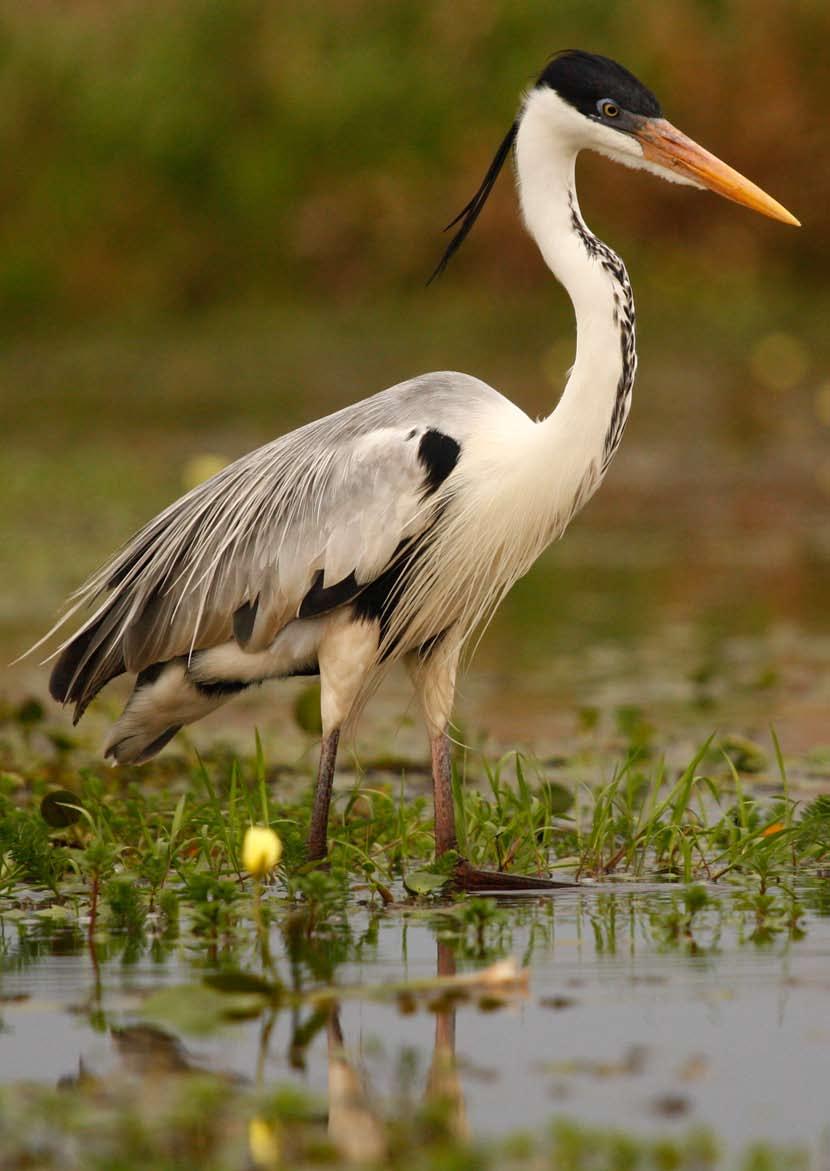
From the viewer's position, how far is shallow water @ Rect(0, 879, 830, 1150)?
11.2 ft

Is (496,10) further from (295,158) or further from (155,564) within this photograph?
(155,564)

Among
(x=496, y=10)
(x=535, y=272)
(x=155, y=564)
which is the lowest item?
(x=155, y=564)

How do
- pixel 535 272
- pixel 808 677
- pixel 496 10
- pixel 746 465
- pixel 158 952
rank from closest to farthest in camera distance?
pixel 158 952 < pixel 808 677 < pixel 746 465 < pixel 535 272 < pixel 496 10

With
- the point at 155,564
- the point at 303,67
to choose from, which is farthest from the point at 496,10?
the point at 155,564

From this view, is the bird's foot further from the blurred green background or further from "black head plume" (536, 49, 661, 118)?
the blurred green background

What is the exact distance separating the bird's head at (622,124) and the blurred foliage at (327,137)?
39.3 ft

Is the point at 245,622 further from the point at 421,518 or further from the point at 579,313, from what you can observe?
the point at 579,313

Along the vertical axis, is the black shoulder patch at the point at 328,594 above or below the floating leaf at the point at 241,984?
above

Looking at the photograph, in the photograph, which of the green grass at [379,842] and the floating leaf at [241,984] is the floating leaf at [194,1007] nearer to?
the floating leaf at [241,984]

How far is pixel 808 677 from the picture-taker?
26.5ft

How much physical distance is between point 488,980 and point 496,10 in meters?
15.8

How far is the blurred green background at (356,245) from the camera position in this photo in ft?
45.8

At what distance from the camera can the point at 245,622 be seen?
536cm

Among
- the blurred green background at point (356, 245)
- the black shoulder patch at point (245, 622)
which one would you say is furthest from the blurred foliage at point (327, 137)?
the black shoulder patch at point (245, 622)
